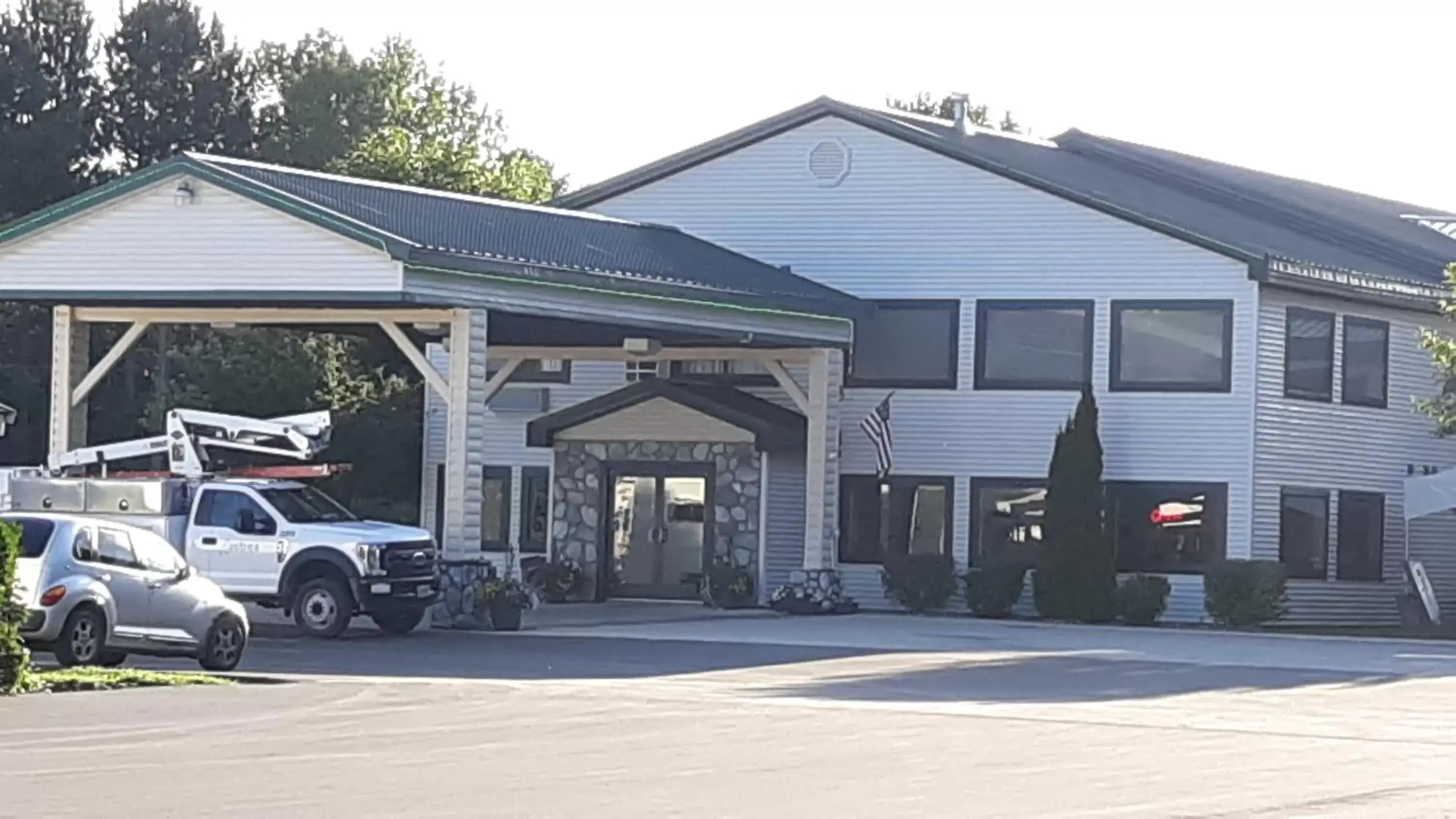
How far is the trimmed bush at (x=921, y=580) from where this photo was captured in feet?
132

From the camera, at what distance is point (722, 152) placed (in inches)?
1699

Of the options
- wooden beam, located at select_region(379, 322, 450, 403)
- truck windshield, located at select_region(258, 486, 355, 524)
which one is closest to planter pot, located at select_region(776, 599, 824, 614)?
wooden beam, located at select_region(379, 322, 450, 403)

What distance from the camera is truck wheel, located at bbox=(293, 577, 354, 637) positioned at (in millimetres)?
30656

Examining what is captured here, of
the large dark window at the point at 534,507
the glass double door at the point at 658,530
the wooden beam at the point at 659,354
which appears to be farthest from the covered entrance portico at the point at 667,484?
the large dark window at the point at 534,507

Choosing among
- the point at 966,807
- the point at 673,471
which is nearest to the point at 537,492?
the point at 673,471

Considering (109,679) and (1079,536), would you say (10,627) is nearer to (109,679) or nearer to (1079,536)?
(109,679)

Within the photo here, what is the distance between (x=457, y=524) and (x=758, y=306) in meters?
6.65

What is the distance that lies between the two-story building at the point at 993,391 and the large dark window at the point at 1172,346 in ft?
0.14

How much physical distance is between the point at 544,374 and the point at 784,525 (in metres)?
5.60

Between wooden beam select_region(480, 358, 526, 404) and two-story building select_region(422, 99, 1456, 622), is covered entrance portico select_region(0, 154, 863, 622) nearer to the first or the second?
wooden beam select_region(480, 358, 526, 404)

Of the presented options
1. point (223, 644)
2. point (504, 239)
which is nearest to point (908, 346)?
point (504, 239)

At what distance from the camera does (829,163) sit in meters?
42.4

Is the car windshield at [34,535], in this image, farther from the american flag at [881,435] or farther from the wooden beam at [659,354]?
the american flag at [881,435]

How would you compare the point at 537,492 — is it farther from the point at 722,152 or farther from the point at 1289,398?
the point at 1289,398
